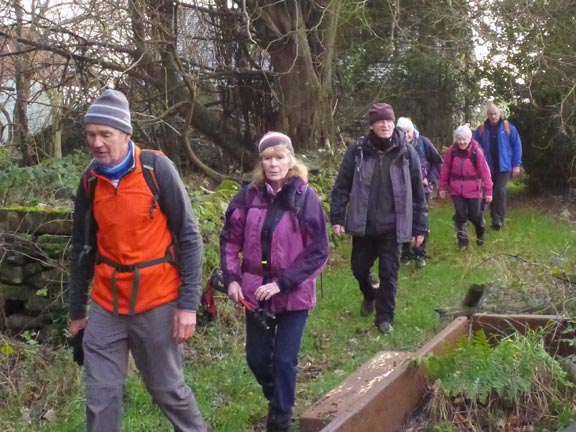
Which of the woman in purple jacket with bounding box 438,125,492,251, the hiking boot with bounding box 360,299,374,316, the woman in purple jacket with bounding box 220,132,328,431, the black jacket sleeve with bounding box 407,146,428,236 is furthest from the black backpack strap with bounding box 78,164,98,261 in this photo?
the woman in purple jacket with bounding box 438,125,492,251

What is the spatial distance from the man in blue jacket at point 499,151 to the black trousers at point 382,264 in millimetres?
5888

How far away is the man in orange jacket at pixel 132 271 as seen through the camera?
427 centimetres

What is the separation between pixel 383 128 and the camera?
748cm

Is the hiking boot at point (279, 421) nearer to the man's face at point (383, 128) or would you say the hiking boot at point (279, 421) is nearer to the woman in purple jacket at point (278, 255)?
the woman in purple jacket at point (278, 255)

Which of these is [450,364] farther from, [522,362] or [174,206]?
[174,206]

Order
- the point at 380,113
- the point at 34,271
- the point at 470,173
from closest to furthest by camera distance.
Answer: the point at 380,113, the point at 34,271, the point at 470,173

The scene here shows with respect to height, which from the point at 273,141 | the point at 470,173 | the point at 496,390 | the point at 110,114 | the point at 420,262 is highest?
the point at 110,114

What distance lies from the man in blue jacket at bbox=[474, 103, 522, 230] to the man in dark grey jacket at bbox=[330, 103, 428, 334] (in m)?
5.78

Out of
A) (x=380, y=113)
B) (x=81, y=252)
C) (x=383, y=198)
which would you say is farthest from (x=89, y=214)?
(x=383, y=198)

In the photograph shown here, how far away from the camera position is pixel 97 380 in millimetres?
4301

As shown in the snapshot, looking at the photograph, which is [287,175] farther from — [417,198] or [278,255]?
[417,198]

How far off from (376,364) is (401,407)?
2.61 feet

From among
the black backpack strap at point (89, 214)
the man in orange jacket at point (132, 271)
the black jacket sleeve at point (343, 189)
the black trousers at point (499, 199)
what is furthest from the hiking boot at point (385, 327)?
the black trousers at point (499, 199)

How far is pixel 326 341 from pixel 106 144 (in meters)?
3.97
